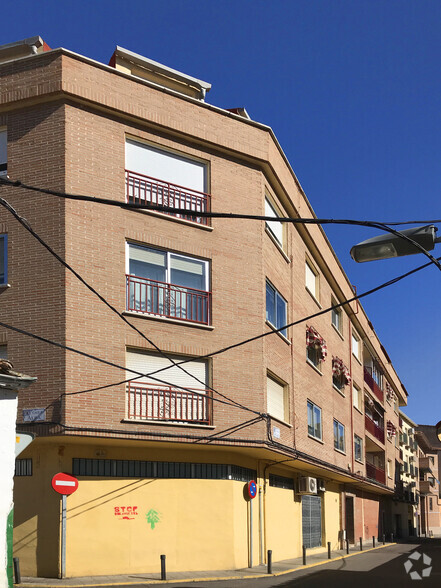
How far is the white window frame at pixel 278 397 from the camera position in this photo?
22.5 metres

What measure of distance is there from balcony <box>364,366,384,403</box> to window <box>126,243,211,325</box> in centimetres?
2557

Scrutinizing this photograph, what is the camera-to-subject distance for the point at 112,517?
18625 millimetres

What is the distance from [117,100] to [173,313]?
5498 millimetres

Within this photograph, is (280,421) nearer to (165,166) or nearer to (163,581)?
(163,581)

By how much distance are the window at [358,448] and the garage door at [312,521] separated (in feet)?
25.0

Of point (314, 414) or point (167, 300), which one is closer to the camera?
point (167, 300)

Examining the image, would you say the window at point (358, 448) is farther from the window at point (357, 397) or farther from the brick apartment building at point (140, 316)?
the brick apartment building at point (140, 316)

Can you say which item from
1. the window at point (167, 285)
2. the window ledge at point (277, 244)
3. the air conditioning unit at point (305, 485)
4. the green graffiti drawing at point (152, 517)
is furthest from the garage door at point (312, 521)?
the window at point (167, 285)

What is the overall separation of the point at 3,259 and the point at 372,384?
105ft

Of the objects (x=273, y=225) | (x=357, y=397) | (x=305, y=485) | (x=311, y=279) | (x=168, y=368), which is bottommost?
(x=305, y=485)

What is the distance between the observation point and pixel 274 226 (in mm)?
24719

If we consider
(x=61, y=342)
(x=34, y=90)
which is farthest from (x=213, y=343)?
(x=34, y=90)

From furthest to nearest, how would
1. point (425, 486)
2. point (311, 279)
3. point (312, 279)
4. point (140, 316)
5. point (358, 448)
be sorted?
point (425, 486) → point (358, 448) → point (312, 279) → point (311, 279) → point (140, 316)

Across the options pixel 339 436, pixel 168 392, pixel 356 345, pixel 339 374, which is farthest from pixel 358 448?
pixel 168 392
